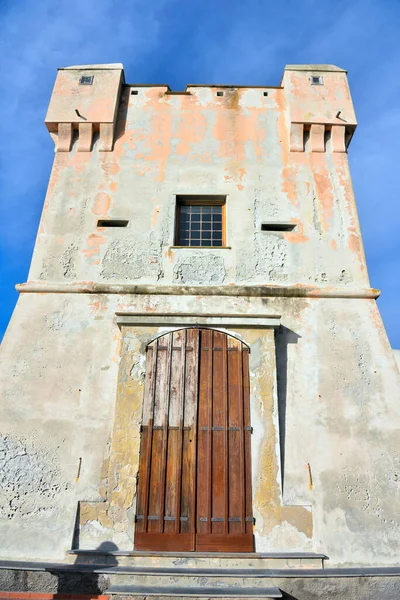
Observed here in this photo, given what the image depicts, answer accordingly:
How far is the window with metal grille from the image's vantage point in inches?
363

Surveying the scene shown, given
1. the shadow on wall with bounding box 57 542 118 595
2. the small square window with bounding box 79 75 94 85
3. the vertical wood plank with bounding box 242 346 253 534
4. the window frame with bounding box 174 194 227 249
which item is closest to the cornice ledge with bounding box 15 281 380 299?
the vertical wood plank with bounding box 242 346 253 534

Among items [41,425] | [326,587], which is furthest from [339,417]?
[41,425]

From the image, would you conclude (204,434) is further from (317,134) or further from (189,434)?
(317,134)

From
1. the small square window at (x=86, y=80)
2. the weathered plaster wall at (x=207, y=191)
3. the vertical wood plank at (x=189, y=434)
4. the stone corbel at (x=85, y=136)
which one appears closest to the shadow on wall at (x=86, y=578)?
the vertical wood plank at (x=189, y=434)

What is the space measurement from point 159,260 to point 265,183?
2685 millimetres

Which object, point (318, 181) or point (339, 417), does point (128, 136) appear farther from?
point (339, 417)

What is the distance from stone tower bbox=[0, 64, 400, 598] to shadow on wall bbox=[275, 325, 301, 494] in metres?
0.04

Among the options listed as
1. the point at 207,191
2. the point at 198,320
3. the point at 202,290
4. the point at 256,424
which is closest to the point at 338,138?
the point at 207,191

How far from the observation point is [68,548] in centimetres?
664

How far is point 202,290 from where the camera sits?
8.38m

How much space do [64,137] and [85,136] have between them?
0.43m

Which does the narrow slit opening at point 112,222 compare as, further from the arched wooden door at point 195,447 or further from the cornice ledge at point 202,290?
the arched wooden door at point 195,447

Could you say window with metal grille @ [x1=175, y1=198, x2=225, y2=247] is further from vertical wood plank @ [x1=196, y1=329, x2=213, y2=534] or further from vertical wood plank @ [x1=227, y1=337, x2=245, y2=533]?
vertical wood plank @ [x1=227, y1=337, x2=245, y2=533]

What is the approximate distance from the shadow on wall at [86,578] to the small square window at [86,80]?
29.9 feet
